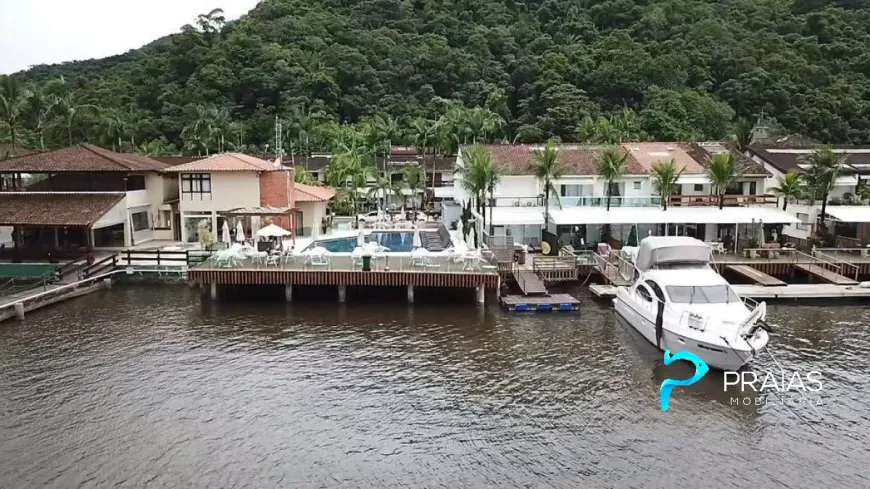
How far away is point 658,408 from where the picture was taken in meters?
17.8

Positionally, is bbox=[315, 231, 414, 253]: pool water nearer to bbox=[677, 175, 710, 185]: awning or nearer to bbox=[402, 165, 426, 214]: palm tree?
bbox=[402, 165, 426, 214]: palm tree

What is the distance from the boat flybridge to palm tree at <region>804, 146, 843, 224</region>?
13.1 meters

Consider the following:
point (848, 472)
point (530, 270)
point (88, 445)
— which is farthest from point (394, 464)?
point (530, 270)

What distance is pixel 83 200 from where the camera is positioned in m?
36.8

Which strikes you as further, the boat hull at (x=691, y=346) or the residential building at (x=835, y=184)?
the residential building at (x=835, y=184)

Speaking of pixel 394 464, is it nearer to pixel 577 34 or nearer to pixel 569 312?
pixel 569 312

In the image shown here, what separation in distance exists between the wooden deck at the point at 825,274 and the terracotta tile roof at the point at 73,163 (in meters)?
36.1

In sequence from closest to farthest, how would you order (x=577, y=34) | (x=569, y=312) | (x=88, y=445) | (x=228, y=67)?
1. (x=88, y=445)
2. (x=569, y=312)
3. (x=228, y=67)
4. (x=577, y=34)

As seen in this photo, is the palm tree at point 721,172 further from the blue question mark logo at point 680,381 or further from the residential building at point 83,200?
the residential building at point 83,200

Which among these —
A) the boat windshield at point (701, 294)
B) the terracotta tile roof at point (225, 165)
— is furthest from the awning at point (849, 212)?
the terracotta tile roof at point (225, 165)

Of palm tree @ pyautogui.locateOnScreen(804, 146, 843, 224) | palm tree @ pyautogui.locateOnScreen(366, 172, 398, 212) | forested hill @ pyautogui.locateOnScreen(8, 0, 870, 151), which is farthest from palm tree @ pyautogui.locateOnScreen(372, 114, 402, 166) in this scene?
palm tree @ pyautogui.locateOnScreen(804, 146, 843, 224)

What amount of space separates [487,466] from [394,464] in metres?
2.09

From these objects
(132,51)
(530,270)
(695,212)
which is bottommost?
(530,270)

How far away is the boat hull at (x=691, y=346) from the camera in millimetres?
19406
